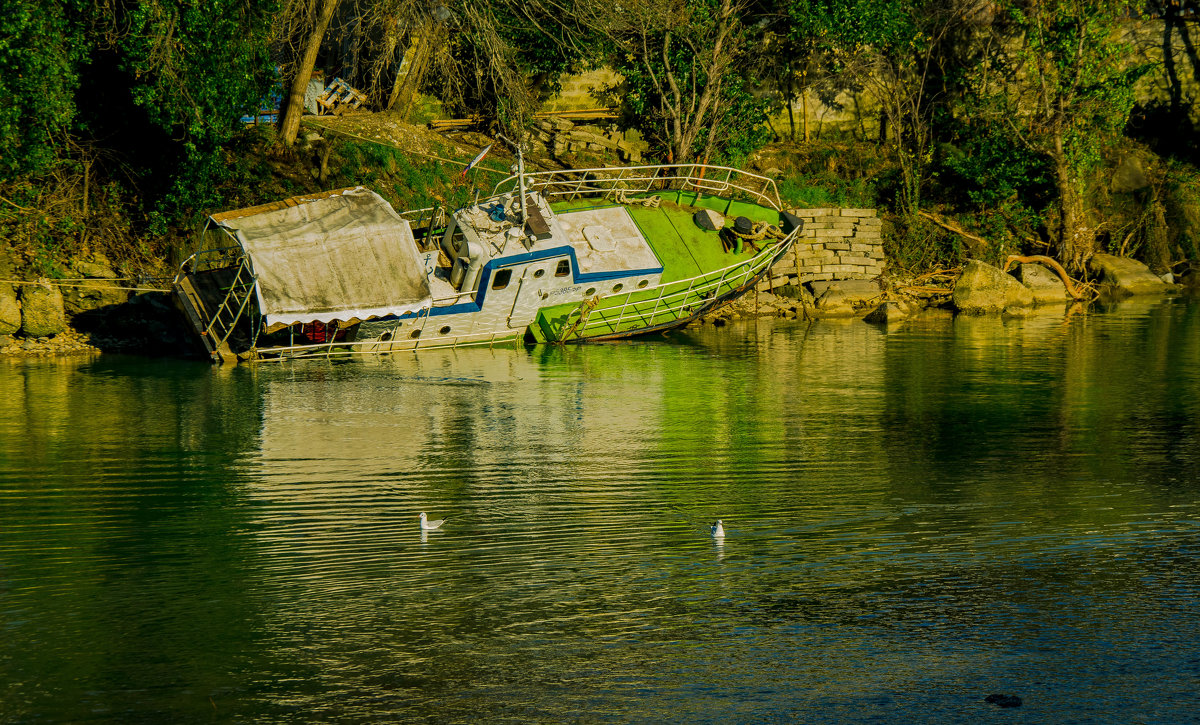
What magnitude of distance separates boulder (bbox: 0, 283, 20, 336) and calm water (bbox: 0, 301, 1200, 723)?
4847mm

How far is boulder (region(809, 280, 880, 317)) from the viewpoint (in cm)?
2984

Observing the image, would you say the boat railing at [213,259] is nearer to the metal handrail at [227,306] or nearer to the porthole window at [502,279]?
the metal handrail at [227,306]

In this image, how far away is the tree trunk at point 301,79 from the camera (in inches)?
1048

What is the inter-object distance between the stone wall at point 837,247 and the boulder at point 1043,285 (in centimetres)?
425

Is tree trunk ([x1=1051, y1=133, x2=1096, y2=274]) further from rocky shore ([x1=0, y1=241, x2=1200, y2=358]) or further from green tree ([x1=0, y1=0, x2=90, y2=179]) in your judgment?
green tree ([x1=0, y1=0, x2=90, y2=179])

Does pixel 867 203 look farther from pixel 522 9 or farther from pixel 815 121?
pixel 522 9

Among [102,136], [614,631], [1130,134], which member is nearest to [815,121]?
[1130,134]

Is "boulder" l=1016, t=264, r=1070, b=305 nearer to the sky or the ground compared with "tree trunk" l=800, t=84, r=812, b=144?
nearer to the ground

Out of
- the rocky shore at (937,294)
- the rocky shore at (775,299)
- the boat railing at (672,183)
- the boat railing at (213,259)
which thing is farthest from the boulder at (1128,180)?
the boat railing at (213,259)

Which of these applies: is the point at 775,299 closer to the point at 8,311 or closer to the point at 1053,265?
the point at 1053,265

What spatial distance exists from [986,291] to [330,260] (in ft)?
57.2

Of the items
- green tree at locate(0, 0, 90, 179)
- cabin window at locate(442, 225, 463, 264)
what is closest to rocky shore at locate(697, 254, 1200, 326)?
cabin window at locate(442, 225, 463, 264)

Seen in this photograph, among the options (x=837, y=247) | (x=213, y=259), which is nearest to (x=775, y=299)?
(x=837, y=247)

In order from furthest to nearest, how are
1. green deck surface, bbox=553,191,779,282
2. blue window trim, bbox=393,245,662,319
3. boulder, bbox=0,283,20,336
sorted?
green deck surface, bbox=553,191,779,282 < boulder, bbox=0,283,20,336 < blue window trim, bbox=393,245,662,319
